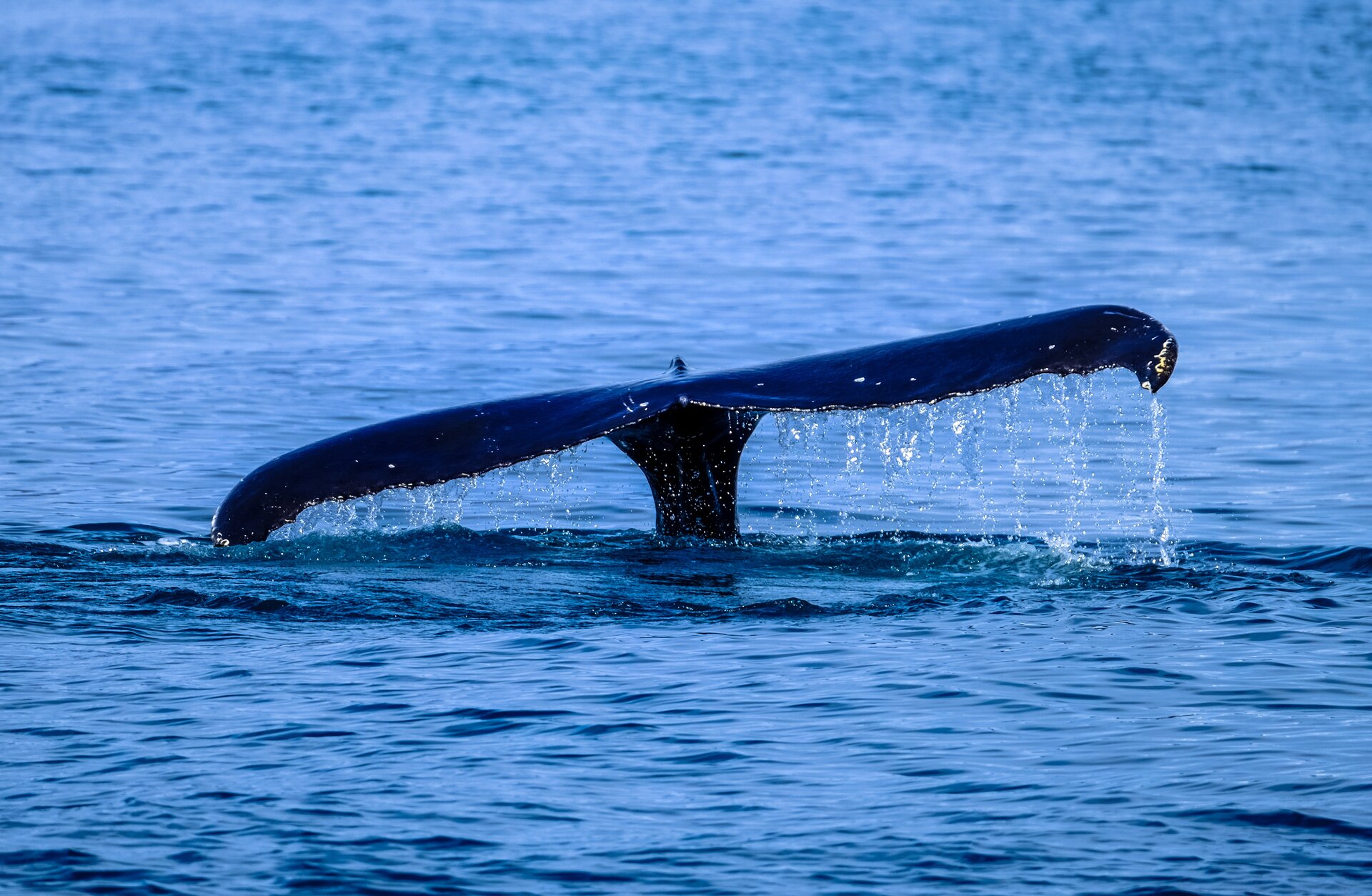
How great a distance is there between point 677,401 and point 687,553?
156 cm

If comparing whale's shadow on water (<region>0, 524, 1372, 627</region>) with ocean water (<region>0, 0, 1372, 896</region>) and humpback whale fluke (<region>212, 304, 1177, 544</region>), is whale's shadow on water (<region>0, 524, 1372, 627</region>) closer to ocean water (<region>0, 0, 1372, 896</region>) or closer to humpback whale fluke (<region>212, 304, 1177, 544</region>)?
ocean water (<region>0, 0, 1372, 896</region>)

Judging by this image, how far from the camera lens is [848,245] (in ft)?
80.3

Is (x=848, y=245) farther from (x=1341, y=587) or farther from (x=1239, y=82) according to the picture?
(x=1239, y=82)

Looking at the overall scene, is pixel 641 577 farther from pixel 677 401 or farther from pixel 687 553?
pixel 677 401

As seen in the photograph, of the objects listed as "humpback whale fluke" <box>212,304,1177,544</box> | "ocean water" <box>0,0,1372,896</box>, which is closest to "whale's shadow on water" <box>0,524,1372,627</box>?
"ocean water" <box>0,0,1372,896</box>

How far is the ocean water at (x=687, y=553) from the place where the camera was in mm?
6398

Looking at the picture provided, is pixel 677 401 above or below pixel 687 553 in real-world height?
above

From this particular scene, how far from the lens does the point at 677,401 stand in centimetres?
806

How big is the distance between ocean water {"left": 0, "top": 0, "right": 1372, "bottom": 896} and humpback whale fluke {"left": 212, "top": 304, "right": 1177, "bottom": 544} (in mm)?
674

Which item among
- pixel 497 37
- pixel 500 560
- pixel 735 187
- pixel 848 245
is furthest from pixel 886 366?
pixel 497 37

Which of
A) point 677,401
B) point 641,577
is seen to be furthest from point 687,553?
point 677,401

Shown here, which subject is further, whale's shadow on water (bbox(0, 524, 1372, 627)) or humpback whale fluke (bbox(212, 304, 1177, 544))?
whale's shadow on water (bbox(0, 524, 1372, 627))

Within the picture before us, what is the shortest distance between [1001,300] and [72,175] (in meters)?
14.2

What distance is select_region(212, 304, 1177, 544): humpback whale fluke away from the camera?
7336mm
